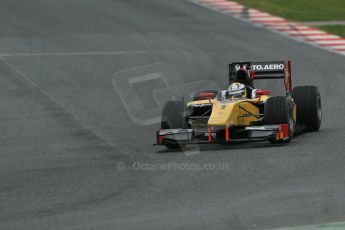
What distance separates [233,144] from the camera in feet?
52.6

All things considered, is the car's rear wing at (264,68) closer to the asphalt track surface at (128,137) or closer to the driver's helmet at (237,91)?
the driver's helmet at (237,91)

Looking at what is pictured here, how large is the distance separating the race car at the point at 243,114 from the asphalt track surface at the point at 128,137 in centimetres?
29

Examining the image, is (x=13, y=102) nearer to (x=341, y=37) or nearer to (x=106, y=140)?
(x=106, y=140)

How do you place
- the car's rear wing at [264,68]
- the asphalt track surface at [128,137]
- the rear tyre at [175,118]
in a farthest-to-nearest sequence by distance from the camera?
the car's rear wing at [264,68], the rear tyre at [175,118], the asphalt track surface at [128,137]

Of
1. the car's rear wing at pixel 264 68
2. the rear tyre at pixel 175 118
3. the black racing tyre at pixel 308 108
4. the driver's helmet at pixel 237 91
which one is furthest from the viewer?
the car's rear wing at pixel 264 68

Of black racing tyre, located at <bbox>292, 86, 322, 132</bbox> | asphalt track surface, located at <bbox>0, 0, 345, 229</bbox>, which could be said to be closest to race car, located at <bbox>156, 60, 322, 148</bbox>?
black racing tyre, located at <bbox>292, 86, 322, 132</bbox>

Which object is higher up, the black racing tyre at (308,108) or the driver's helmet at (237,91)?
the driver's helmet at (237,91)

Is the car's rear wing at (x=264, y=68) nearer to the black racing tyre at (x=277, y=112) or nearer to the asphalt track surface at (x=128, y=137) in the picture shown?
the asphalt track surface at (x=128, y=137)

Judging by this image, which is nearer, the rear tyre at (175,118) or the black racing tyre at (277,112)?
the black racing tyre at (277,112)

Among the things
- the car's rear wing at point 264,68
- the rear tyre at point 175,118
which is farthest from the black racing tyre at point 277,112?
the car's rear wing at point 264,68

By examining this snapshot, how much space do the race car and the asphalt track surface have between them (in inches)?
11.5

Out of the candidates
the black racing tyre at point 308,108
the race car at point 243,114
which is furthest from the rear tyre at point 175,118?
the black racing tyre at point 308,108

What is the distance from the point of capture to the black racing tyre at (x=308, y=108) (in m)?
17.1

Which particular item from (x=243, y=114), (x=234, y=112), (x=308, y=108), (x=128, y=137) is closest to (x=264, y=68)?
(x=308, y=108)
